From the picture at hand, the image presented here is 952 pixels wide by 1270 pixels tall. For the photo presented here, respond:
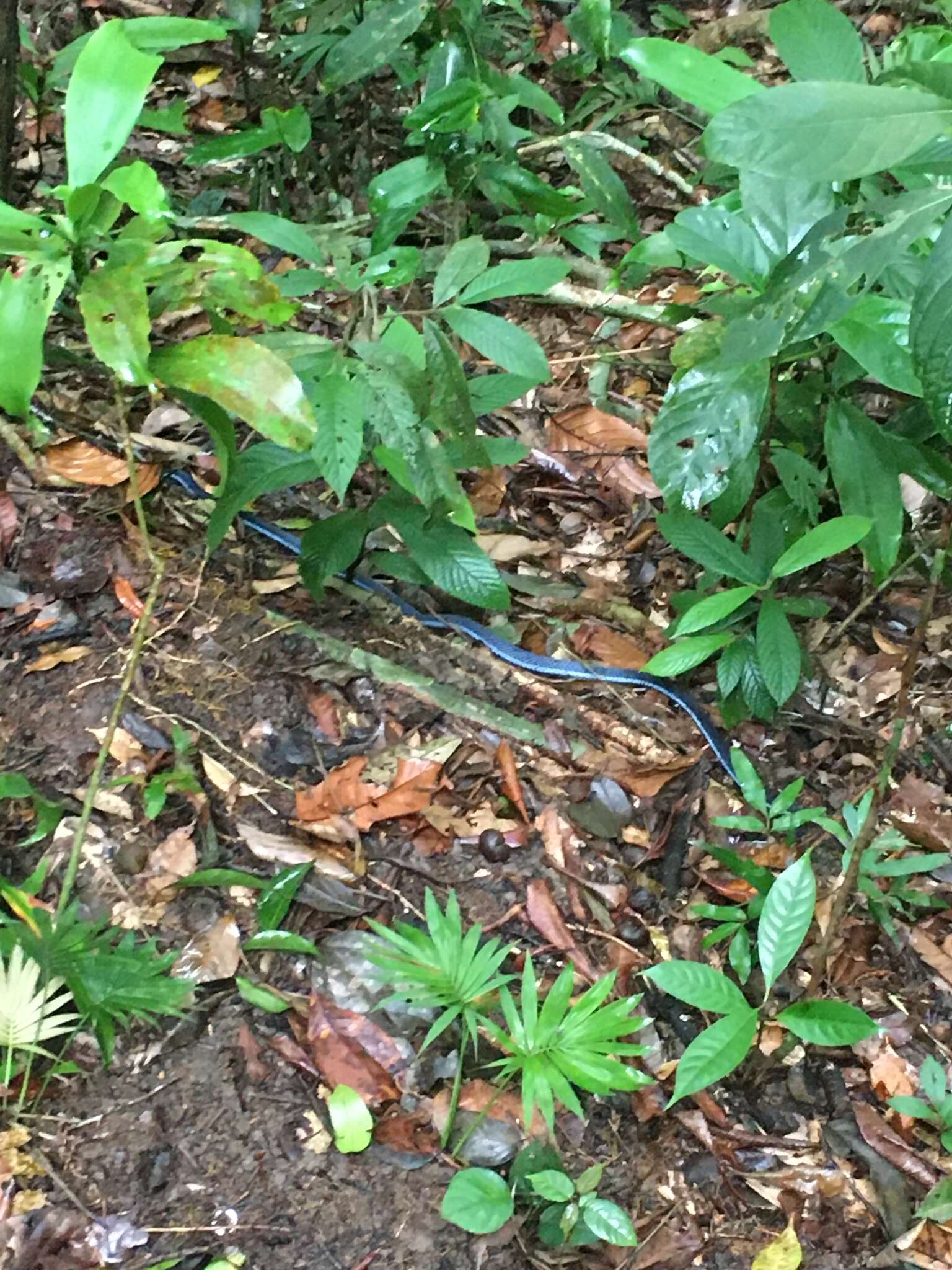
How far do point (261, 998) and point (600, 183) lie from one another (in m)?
2.02

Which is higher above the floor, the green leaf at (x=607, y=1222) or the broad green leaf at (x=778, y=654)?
the broad green leaf at (x=778, y=654)

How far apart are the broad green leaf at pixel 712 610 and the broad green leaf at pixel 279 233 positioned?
0.95 meters

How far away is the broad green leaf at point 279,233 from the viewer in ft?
5.77

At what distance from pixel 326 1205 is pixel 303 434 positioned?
1107mm

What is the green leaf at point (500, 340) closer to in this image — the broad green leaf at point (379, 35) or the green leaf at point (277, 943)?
the broad green leaf at point (379, 35)

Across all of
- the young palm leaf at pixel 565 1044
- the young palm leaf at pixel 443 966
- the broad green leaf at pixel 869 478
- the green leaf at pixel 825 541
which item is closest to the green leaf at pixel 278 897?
the young palm leaf at pixel 443 966

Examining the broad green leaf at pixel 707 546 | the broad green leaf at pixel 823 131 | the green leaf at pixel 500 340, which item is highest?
the broad green leaf at pixel 823 131

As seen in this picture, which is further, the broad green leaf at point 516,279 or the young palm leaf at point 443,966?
the broad green leaf at point 516,279

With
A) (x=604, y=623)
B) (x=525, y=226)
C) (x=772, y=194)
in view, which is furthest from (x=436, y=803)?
(x=525, y=226)

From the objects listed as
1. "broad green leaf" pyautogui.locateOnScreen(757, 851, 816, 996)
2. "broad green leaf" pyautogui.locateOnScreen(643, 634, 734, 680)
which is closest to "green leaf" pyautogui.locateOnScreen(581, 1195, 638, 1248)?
"broad green leaf" pyautogui.locateOnScreen(757, 851, 816, 996)

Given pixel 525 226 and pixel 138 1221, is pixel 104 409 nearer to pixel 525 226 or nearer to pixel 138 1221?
pixel 525 226

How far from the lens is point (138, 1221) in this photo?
53.7 inches

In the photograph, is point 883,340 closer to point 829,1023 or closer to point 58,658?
point 829,1023

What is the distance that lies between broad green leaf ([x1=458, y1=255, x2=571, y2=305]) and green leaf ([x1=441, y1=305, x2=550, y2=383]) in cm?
5
